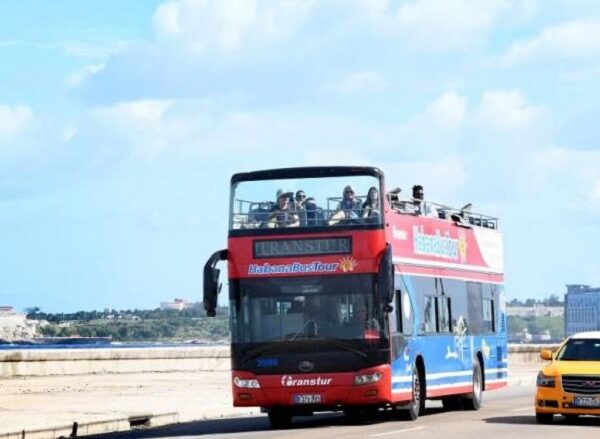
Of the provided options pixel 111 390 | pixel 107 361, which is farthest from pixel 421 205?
pixel 107 361

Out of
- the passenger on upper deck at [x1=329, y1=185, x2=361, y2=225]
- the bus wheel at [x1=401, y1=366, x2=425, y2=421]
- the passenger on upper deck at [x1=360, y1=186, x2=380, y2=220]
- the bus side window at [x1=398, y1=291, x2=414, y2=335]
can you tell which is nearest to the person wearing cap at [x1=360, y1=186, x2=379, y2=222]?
the passenger on upper deck at [x1=360, y1=186, x2=380, y2=220]

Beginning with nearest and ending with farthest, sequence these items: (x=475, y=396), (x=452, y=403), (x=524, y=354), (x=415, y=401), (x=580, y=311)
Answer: (x=415, y=401), (x=475, y=396), (x=452, y=403), (x=524, y=354), (x=580, y=311)

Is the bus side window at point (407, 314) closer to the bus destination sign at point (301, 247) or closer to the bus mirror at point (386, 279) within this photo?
the bus mirror at point (386, 279)

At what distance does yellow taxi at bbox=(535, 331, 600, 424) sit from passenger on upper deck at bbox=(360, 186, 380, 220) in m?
3.68

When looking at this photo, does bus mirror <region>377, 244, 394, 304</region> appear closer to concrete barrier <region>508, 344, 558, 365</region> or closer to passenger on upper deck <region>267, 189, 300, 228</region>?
passenger on upper deck <region>267, 189, 300, 228</region>

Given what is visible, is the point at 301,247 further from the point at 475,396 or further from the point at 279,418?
the point at 475,396

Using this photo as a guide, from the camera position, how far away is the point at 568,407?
26.2m

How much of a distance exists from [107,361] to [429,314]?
18.1 meters

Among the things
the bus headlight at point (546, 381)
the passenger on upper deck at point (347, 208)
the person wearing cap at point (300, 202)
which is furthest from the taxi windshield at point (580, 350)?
the person wearing cap at point (300, 202)

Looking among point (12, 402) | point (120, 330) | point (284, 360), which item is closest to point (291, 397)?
point (284, 360)

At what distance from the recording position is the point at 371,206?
2680 cm

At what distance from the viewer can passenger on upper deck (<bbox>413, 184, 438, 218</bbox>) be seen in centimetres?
2988

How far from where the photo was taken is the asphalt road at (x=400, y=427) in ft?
79.4

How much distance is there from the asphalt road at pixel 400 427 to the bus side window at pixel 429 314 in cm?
164
